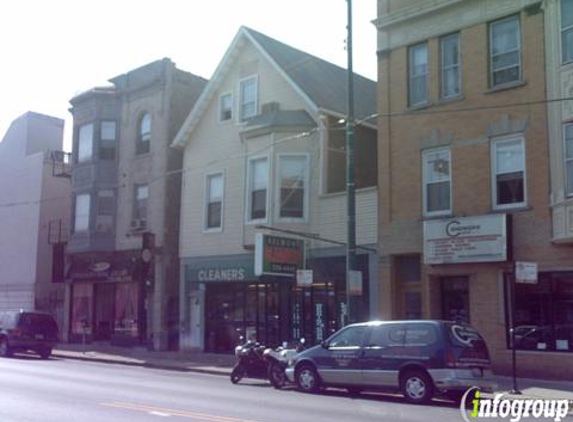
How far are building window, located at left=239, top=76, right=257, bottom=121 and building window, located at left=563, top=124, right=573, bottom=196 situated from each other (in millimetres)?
11936

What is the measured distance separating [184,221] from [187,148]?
2.94m

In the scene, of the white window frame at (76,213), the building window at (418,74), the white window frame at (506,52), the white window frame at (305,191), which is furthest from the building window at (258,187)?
the white window frame at (76,213)

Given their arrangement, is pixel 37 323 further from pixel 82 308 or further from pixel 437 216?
pixel 437 216

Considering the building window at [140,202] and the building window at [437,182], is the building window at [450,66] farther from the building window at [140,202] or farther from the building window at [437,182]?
the building window at [140,202]

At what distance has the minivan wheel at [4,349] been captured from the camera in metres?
26.3

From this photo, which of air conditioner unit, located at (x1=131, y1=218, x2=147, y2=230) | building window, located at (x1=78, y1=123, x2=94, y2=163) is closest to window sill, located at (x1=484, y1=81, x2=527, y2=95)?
air conditioner unit, located at (x1=131, y1=218, x2=147, y2=230)

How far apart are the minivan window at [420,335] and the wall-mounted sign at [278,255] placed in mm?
8246

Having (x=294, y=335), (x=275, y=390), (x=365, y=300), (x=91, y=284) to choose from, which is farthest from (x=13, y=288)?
(x=275, y=390)

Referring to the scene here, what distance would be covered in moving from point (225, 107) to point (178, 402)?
16.7m

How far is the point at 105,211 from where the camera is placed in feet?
108

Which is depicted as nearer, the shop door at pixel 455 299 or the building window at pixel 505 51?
the building window at pixel 505 51

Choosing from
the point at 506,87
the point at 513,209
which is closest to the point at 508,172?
the point at 513,209

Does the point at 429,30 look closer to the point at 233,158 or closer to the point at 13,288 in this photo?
the point at 233,158

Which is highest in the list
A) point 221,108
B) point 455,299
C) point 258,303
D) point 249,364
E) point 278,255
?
point 221,108
